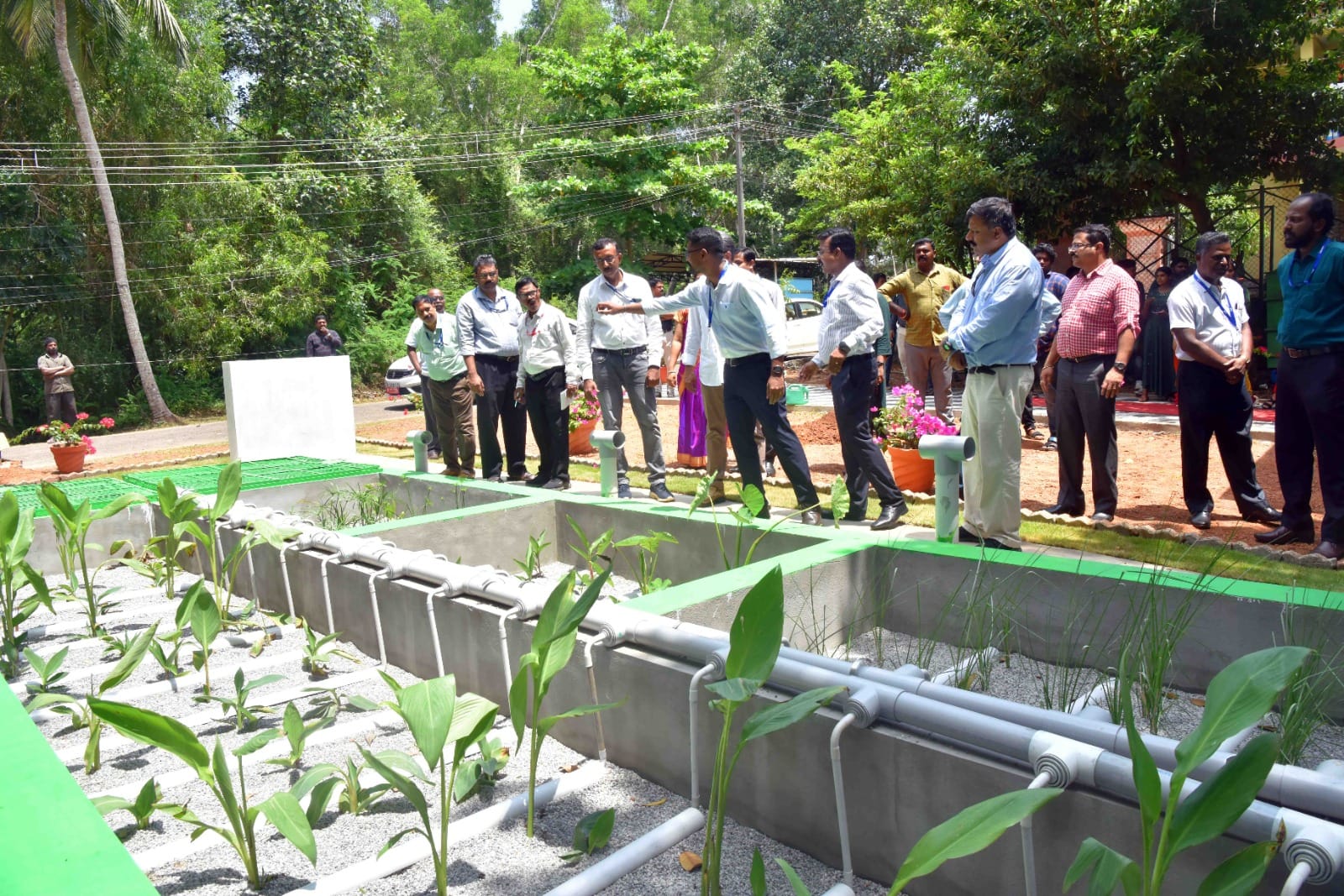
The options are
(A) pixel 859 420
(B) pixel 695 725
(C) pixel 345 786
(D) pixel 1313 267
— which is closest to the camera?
(B) pixel 695 725

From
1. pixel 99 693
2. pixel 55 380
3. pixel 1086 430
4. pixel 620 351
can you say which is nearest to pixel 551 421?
pixel 620 351

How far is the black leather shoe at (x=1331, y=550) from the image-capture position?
15.4ft

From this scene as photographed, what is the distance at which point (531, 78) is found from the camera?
1427 inches

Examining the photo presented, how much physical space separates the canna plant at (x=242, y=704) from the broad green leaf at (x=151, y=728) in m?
0.89

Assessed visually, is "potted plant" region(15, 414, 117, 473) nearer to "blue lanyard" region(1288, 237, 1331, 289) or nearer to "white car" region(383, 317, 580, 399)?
"white car" region(383, 317, 580, 399)

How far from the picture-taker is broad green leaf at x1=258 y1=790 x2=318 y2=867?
82.5 inches

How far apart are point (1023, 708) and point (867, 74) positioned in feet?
100

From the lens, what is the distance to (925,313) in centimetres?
833

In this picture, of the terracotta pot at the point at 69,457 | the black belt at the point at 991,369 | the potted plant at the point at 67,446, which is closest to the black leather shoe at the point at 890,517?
the black belt at the point at 991,369

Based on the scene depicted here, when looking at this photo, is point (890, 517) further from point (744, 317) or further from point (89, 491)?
point (89, 491)

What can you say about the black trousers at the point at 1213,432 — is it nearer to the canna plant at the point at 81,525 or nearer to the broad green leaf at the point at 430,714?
the broad green leaf at the point at 430,714

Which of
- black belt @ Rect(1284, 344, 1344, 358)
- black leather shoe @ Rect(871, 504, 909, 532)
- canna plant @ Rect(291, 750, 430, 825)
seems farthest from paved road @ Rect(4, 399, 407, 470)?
black belt @ Rect(1284, 344, 1344, 358)

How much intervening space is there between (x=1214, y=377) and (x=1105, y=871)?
16.3ft

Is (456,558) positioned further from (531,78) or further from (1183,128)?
(531,78)
